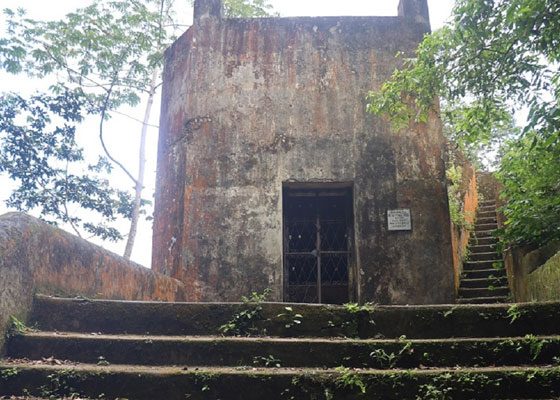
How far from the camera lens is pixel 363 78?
292 inches

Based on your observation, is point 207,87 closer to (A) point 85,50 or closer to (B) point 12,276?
(B) point 12,276

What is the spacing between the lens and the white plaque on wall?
6867 millimetres

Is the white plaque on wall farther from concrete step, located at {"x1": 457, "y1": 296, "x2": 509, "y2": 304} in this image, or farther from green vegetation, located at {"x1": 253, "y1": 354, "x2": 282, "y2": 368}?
green vegetation, located at {"x1": 253, "y1": 354, "x2": 282, "y2": 368}

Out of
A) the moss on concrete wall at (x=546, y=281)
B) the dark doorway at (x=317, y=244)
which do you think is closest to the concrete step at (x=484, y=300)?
the moss on concrete wall at (x=546, y=281)

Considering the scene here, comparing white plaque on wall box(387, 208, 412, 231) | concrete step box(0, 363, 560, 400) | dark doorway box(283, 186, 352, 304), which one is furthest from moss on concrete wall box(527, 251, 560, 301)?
dark doorway box(283, 186, 352, 304)

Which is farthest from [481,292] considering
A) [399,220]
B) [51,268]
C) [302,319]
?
[51,268]

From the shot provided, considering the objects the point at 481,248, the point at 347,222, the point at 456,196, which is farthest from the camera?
the point at 481,248

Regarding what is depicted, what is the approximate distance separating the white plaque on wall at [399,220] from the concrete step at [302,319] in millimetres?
2927

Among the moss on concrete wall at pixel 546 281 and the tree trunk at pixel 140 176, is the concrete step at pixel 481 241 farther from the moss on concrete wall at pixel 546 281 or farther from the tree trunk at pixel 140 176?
the tree trunk at pixel 140 176

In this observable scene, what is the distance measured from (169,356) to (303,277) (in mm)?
3907

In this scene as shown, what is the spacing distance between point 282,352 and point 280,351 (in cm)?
2

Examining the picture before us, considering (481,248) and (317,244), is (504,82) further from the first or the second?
(481,248)

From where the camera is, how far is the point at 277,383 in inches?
128

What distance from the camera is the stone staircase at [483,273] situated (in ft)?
25.6
